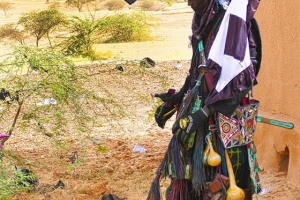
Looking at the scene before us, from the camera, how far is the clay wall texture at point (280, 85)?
4352mm

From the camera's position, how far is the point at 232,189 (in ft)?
10.1

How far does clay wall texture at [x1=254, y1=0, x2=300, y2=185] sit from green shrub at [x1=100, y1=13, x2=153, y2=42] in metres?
7.38

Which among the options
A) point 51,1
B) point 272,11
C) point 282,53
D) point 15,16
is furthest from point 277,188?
point 51,1

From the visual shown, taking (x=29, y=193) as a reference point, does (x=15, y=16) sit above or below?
below

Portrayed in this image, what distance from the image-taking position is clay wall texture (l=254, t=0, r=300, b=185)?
435 cm

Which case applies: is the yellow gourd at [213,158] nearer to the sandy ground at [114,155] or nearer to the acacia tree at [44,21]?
the sandy ground at [114,155]

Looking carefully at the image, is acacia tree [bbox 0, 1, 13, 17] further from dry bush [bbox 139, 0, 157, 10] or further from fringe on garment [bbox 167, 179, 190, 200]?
fringe on garment [bbox 167, 179, 190, 200]

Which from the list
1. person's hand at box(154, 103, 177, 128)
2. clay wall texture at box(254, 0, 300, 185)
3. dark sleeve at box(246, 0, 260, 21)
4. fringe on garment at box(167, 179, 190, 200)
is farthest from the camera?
clay wall texture at box(254, 0, 300, 185)

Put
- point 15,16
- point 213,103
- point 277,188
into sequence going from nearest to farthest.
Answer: point 213,103
point 277,188
point 15,16

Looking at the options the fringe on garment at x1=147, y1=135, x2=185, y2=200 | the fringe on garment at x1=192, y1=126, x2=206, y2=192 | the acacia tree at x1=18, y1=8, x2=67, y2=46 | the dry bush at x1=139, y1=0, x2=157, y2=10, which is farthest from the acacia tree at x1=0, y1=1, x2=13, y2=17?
the fringe on garment at x1=192, y1=126, x2=206, y2=192

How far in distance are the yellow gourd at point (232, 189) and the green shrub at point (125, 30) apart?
895 cm

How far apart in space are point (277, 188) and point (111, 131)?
216 cm

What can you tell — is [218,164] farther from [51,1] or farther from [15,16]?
[51,1]

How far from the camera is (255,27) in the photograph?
3123 mm
